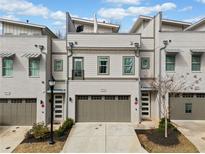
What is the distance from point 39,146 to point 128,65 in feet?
31.8

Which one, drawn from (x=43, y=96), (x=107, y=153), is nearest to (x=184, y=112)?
(x=107, y=153)

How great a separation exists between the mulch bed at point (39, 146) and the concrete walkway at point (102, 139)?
1.24 ft

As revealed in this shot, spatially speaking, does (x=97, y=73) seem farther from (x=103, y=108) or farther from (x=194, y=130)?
(x=194, y=130)

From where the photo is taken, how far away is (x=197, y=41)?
17797 millimetres

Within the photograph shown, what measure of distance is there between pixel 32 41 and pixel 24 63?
183 cm

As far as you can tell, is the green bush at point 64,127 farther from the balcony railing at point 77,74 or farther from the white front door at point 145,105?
the white front door at point 145,105

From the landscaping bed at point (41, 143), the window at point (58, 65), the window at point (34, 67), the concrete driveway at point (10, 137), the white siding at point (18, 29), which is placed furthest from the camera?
the white siding at point (18, 29)

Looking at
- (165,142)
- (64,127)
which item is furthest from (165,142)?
(64,127)

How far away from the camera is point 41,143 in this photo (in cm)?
1228

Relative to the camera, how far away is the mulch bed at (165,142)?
445 inches

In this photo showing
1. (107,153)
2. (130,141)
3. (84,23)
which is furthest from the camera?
Answer: (84,23)

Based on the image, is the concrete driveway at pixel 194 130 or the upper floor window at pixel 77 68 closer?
the concrete driveway at pixel 194 130

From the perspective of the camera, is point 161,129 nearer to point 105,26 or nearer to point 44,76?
point 44,76

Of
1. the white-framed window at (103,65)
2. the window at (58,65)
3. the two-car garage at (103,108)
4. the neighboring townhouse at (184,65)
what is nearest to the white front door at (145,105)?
the neighboring townhouse at (184,65)
